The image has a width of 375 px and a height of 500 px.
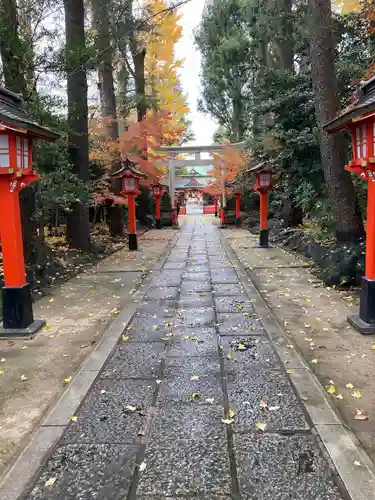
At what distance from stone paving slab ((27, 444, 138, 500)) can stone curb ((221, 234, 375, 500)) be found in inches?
49.3

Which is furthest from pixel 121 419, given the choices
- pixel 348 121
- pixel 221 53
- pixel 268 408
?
pixel 221 53

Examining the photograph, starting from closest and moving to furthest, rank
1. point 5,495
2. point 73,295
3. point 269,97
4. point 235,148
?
point 5,495, point 73,295, point 269,97, point 235,148

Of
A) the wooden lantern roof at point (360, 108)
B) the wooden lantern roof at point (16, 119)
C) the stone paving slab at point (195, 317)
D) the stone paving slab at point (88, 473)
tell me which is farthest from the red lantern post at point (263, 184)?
the stone paving slab at point (88, 473)

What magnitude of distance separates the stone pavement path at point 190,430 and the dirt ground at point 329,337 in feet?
1.26

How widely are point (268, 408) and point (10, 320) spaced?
3391 millimetres

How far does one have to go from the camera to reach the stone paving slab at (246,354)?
3.79 m

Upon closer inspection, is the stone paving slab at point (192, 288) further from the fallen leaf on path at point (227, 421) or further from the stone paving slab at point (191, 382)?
the fallen leaf on path at point (227, 421)

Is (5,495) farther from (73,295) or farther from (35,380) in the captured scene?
(73,295)

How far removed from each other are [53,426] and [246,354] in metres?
2.00

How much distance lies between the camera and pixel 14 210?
4754 mm

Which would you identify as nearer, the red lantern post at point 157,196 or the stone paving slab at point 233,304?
the stone paving slab at point 233,304

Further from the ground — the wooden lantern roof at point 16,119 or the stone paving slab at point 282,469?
the wooden lantern roof at point 16,119

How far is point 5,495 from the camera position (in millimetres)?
2203

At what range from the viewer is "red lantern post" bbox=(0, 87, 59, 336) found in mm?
4496
